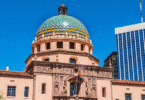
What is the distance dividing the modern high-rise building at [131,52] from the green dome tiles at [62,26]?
69.6m

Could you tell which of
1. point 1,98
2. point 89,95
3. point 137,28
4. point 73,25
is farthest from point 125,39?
point 1,98

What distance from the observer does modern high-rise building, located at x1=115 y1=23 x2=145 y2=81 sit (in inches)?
4722

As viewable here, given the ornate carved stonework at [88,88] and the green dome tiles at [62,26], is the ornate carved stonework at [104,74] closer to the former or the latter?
the ornate carved stonework at [88,88]

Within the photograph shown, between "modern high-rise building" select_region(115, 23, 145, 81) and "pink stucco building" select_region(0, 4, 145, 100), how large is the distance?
228 ft

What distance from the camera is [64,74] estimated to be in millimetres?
46594

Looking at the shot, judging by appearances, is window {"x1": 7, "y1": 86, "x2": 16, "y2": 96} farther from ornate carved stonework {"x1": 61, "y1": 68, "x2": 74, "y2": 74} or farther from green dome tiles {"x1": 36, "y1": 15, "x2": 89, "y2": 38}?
green dome tiles {"x1": 36, "y1": 15, "x2": 89, "y2": 38}

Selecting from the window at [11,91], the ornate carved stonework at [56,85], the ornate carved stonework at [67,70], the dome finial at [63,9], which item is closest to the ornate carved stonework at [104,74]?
the ornate carved stonework at [67,70]

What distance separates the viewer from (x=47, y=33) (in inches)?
2115

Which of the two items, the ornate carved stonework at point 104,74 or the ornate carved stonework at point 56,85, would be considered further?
the ornate carved stonework at point 104,74

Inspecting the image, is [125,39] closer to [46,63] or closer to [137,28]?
[137,28]

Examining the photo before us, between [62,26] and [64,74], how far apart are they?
1128 centimetres

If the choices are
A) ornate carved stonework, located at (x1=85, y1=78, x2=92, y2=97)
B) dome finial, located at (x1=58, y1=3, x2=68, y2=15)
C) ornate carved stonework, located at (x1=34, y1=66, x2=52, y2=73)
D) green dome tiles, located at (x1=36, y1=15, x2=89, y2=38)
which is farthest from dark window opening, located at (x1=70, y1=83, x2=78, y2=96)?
dome finial, located at (x1=58, y1=3, x2=68, y2=15)

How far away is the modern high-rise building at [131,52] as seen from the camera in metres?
120

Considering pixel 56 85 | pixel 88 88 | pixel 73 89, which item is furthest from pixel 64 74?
pixel 88 88
